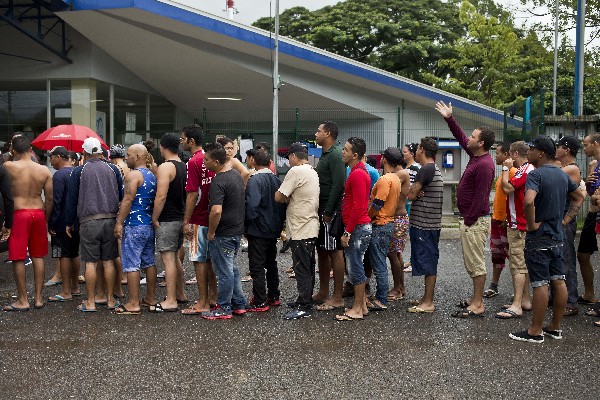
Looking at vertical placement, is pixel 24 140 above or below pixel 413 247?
above

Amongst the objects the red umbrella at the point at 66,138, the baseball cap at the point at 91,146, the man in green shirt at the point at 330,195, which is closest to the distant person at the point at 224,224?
the man in green shirt at the point at 330,195

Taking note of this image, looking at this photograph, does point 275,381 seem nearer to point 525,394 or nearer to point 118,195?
point 525,394

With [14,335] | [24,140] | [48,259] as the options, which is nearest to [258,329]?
[14,335]

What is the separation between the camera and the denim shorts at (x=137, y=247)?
25.1 feet

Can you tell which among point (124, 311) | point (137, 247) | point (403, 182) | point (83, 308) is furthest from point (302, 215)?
point (83, 308)

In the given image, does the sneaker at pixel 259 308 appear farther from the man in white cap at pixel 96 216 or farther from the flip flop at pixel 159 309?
the man in white cap at pixel 96 216

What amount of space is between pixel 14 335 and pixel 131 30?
13.4 m

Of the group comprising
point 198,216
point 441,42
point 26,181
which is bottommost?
point 198,216

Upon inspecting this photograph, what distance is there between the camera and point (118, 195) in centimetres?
808

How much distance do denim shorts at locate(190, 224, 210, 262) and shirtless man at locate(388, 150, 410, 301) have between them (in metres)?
2.25

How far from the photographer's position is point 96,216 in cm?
780

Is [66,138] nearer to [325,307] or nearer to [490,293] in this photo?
[325,307]

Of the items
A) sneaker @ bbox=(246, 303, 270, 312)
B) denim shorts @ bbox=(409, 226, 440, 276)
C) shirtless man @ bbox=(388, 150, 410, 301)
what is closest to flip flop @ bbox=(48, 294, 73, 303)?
sneaker @ bbox=(246, 303, 270, 312)

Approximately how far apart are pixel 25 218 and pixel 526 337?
5314 millimetres
